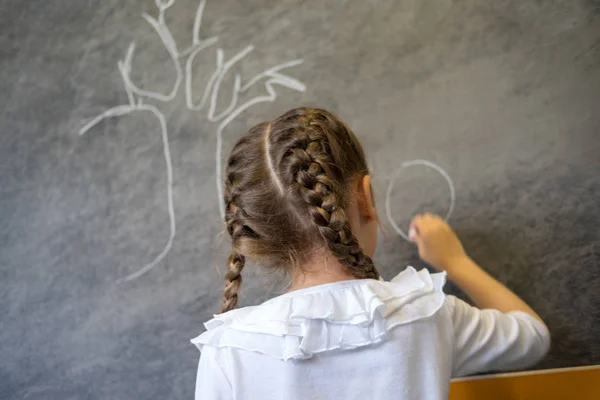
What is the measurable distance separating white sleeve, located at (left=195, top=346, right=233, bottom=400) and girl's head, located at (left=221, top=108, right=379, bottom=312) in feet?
0.48

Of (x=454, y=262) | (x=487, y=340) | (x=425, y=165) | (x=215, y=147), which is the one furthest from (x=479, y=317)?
(x=215, y=147)

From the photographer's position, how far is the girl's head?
689 millimetres

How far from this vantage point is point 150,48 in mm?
973

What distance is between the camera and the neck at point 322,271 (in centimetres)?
73

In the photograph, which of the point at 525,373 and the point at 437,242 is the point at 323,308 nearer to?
the point at 437,242

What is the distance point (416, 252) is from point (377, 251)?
0.22 feet

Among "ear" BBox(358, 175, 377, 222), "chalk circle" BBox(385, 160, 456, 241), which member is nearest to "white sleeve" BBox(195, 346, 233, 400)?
"ear" BBox(358, 175, 377, 222)

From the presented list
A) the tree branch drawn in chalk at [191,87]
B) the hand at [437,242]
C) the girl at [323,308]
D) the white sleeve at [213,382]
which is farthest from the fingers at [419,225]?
the white sleeve at [213,382]

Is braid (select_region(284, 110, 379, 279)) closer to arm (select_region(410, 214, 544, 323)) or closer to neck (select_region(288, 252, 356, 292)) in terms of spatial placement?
neck (select_region(288, 252, 356, 292))

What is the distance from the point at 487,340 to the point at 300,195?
33cm

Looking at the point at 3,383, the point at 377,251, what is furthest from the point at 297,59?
the point at 3,383

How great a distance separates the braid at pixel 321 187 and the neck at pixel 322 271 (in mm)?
15

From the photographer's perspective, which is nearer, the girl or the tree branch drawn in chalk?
the girl

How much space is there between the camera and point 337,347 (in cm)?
68
